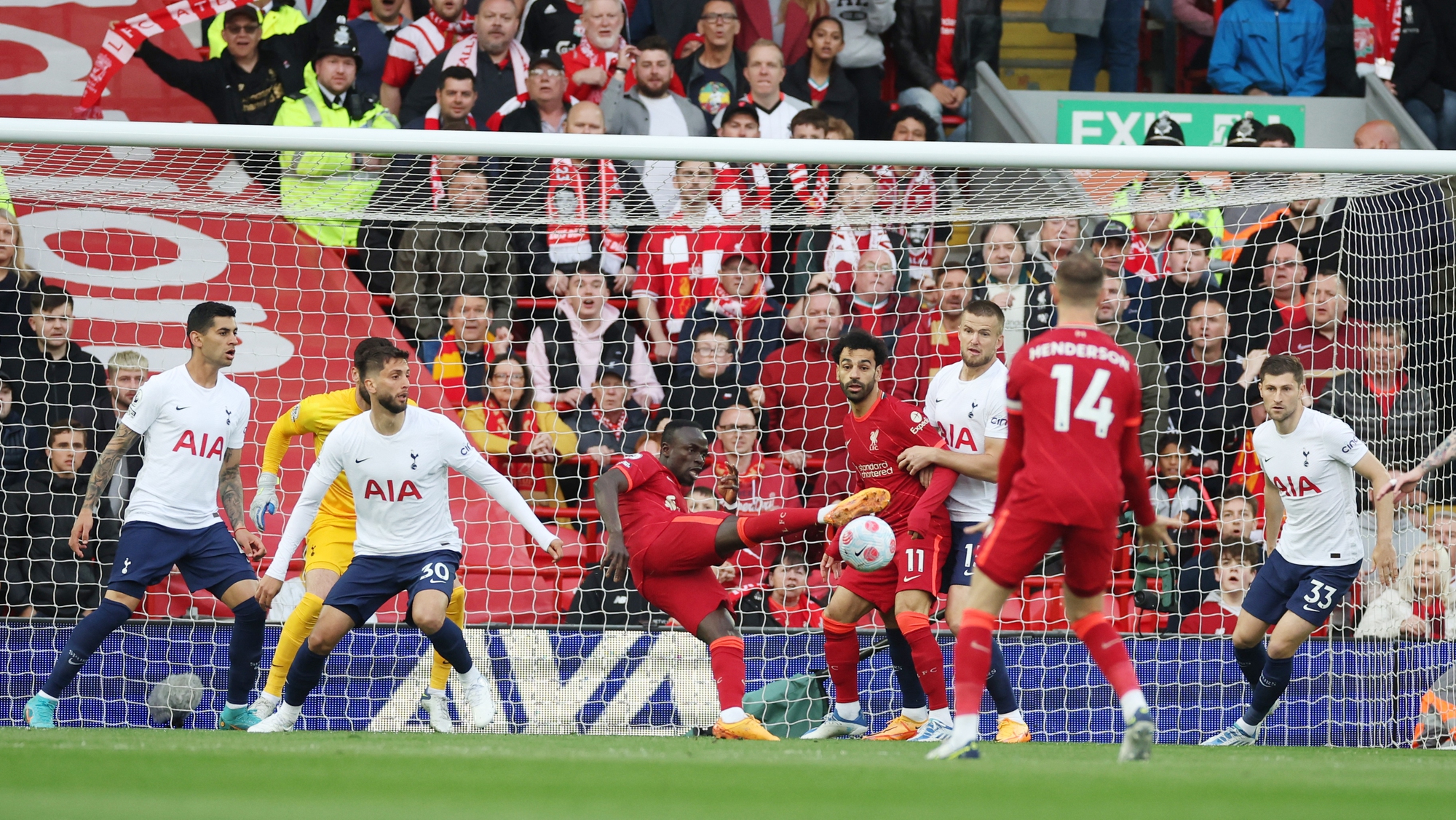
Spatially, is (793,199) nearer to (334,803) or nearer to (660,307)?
(660,307)

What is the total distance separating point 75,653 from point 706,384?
13.6ft

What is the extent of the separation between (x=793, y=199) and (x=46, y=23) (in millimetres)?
5868

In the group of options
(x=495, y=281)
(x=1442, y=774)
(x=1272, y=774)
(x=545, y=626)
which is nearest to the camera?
(x=1272, y=774)

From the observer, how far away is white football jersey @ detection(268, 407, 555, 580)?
7.55m

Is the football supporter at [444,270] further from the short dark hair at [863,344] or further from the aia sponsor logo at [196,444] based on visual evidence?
the short dark hair at [863,344]

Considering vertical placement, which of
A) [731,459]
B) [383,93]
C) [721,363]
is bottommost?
[731,459]

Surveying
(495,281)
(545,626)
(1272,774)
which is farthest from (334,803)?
(495,281)

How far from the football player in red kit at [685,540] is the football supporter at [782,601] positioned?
4.51ft

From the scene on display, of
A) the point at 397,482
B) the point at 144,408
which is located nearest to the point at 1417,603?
the point at 397,482

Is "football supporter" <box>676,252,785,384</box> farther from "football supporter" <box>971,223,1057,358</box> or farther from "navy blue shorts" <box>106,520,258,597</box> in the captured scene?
"navy blue shorts" <box>106,520,258,597</box>

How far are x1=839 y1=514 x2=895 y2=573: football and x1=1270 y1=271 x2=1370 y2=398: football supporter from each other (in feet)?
12.7

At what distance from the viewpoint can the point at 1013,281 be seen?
1005cm

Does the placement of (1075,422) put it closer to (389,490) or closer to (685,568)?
(685,568)

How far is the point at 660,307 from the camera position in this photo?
1009 cm
